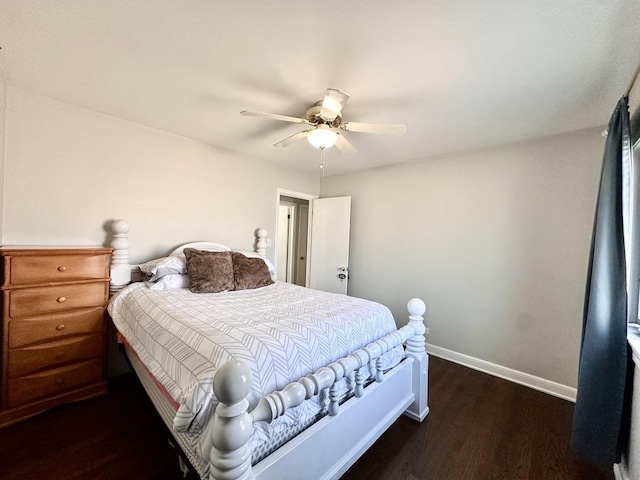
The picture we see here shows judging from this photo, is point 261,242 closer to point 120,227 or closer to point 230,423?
point 120,227

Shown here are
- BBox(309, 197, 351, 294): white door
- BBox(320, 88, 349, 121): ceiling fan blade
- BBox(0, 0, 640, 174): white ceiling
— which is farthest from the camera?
BBox(309, 197, 351, 294): white door

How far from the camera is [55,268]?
6.14ft

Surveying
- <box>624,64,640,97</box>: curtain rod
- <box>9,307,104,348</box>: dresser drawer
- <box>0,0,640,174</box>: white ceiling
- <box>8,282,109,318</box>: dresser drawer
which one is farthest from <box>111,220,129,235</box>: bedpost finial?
<box>624,64,640,97</box>: curtain rod

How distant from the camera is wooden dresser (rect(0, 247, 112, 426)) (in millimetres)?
1726

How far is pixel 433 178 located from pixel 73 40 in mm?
3195

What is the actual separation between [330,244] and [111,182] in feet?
8.70

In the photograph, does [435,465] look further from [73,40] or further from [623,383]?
[73,40]

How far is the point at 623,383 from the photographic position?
1.42 m

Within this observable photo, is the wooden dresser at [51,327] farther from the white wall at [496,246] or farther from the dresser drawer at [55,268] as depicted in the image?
the white wall at [496,246]

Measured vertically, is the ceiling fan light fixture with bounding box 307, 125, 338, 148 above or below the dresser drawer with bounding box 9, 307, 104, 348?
above

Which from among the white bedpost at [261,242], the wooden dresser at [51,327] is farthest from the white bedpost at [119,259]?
the white bedpost at [261,242]

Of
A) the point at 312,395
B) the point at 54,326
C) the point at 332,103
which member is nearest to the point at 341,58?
the point at 332,103

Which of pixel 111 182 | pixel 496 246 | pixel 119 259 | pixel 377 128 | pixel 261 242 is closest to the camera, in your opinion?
pixel 377 128

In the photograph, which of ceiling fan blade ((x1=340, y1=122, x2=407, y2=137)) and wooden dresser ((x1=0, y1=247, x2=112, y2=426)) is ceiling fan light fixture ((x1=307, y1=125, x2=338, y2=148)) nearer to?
ceiling fan blade ((x1=340, y1=122, x2=407, y2=137))
